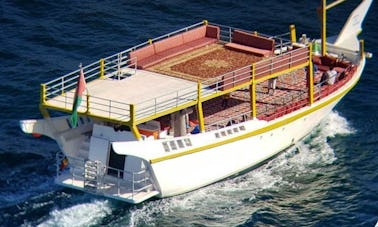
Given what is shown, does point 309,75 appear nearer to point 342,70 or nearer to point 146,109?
point 342,70

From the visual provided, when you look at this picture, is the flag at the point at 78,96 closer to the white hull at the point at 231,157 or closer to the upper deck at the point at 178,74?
the upper deck at the point at 178,74

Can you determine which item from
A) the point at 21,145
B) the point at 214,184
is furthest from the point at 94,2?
the point at 214,184

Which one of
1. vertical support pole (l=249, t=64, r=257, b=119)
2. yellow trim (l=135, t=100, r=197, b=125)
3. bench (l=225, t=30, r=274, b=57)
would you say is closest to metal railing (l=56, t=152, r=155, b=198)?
yellow trim (l=135, t=100, r=197, b=125)

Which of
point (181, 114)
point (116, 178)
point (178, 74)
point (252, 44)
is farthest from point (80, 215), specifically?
point (252, 44)

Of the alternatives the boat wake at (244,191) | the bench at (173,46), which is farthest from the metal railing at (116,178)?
the bench at (173,46)

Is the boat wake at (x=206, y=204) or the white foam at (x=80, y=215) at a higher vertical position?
the white foam at (x=80, y=215)

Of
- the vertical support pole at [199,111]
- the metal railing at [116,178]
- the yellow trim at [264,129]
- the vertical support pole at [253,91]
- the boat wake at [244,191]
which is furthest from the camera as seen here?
the vertical support pole at [253,91]
